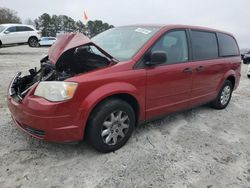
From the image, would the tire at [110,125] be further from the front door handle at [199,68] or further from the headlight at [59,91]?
the front door handle at [199,68]

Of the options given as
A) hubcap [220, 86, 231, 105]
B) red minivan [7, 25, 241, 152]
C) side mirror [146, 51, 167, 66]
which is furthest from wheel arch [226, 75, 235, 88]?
side mirror [146, 51, 167, 66]

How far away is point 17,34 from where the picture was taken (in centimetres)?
1642

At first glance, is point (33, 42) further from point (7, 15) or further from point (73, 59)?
point (7, 15)

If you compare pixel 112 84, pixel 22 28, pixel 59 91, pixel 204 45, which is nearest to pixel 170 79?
pixel 112 84

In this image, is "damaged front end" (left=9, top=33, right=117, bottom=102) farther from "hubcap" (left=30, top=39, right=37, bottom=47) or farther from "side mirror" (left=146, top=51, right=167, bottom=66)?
"hubcap" (left=30, top=39, right=37, bottom=47)

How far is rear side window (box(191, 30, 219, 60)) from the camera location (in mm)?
4145

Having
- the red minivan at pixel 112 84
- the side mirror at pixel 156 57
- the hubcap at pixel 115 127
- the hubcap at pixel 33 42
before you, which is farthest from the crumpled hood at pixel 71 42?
the hubcap at pixel 33 42

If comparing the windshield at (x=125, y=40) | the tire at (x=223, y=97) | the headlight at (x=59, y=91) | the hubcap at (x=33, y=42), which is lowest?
the hubcap at (x=33, y=42)

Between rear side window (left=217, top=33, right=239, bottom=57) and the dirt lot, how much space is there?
1735 mm

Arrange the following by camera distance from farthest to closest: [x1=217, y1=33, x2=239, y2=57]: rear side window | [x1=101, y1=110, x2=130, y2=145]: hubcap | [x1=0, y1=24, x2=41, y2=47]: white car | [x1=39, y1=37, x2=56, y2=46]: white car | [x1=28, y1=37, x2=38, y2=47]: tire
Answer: [x1=39, y1=37, x2=56, y2=46]: white car → [x1=28, y1=37, x2=38, y2=47]: tire → [x1=0, y1=24, x2=41, y2=47]: white car → [x1=217, y1=33, x2=239, y2=57]: rear side window → [x1=101, y1=110, x2=130, y2=145]: hubcap

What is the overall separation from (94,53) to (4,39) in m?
14.9

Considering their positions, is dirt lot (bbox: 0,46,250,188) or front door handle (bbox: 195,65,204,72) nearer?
dirt lot (bbox: 0,46,250,188)

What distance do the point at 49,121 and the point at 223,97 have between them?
3.91 meters

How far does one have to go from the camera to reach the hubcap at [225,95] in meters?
5.18
